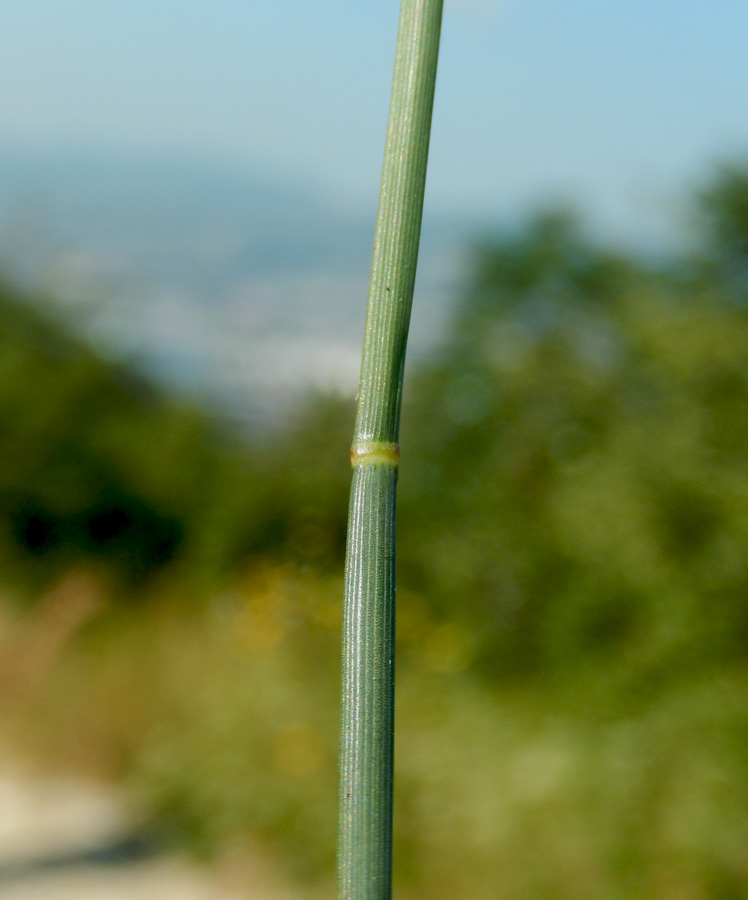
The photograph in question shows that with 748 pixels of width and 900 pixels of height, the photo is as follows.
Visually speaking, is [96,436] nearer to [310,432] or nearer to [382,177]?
[310,432]

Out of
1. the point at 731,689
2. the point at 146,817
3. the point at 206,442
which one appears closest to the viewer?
the point at 731,689

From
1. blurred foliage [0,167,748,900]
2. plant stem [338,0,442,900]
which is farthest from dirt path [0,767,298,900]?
plant stem [338,0,442,900]

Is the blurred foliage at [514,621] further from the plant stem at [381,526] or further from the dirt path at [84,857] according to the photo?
the plant stem at [381,526]

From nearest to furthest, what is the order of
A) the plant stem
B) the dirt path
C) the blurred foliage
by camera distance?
the plant stem → the blurred foliage → the dirt path

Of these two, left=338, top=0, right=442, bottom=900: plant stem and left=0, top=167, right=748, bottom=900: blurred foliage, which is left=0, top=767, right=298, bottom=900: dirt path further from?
left=338, top=0, right=442, bottom=900: plant stem

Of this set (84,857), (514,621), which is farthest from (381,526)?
(84,857)

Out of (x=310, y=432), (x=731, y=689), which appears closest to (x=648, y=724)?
(x=731, y=689)
